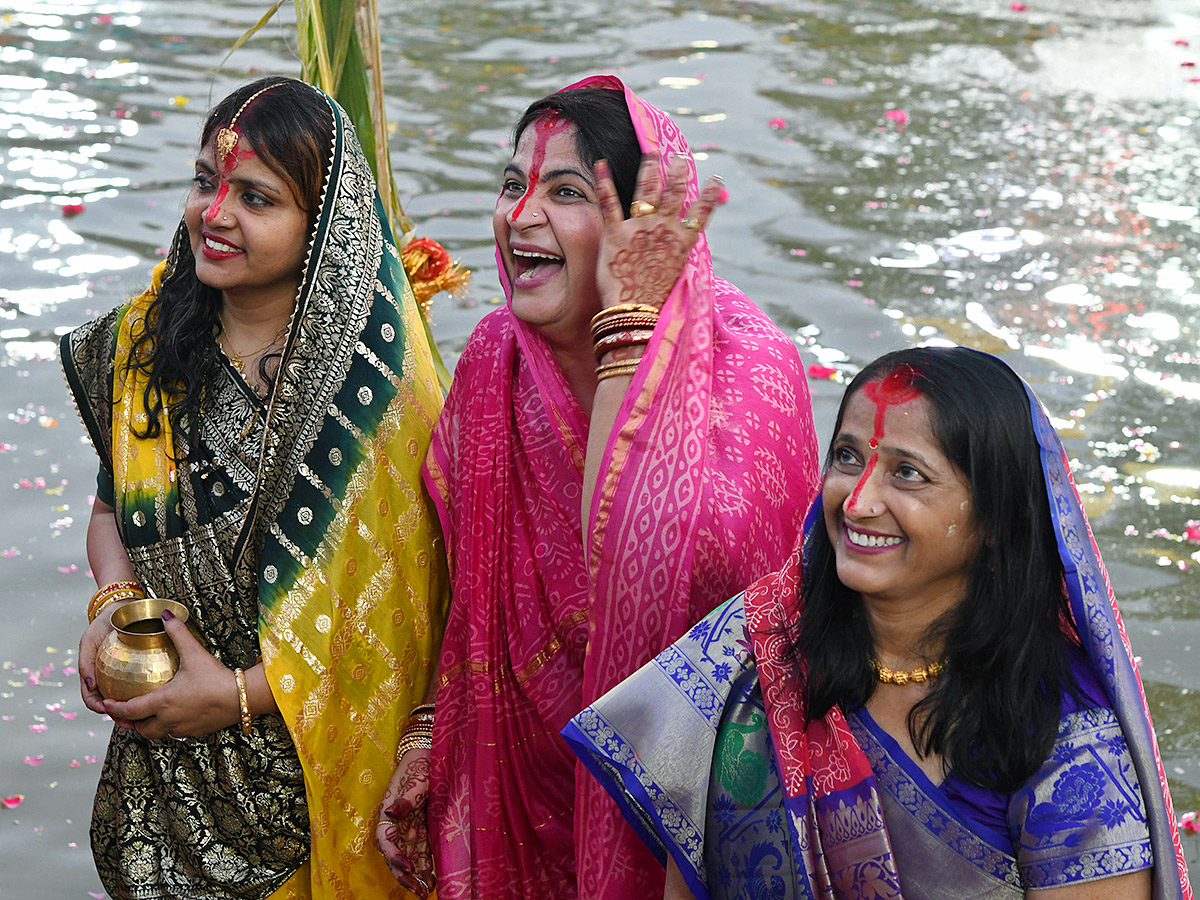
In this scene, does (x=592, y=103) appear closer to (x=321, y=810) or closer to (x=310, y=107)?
(x=310, y=107)

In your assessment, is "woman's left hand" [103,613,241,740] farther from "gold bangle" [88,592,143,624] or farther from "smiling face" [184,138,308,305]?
"smiling face" [184,138,308,305]

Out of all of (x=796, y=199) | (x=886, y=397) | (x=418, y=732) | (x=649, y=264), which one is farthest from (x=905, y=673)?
(x=796, y=199)

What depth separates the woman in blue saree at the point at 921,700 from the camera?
5.60ft

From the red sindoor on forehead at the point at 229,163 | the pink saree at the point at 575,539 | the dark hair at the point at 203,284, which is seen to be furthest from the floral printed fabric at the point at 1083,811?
the red sindoor on forehead at the point at 229,163

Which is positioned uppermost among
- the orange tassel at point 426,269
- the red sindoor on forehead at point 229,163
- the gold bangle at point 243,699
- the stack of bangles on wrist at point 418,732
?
the red sindoor on forehead at point 229,163

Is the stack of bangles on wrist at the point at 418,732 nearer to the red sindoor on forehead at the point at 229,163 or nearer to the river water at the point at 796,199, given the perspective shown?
the red sindoor on forehead at the point at 229,163

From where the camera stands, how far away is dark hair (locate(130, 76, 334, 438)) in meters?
2.39

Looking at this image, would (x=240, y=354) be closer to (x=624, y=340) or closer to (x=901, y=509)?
(x=624, y=340)

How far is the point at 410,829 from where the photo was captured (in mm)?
2459

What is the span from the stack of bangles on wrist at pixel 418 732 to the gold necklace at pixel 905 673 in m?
0.97

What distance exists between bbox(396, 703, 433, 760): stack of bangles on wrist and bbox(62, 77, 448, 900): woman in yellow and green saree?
0.06ft

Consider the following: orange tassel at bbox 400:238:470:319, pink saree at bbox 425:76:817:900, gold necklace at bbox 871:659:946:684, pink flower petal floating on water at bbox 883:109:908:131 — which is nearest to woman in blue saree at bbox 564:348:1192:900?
gold necklace at bbox 871:659:946:684

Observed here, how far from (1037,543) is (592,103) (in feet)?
3.53

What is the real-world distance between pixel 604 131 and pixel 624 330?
0.38 metres
